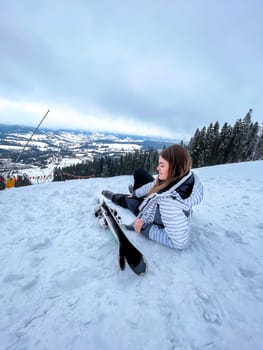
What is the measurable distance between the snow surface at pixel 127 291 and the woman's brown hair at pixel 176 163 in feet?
4.27

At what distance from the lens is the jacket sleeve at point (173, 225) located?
8.67ft

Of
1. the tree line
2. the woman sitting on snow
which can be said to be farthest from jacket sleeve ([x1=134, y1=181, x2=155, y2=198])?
the tree line

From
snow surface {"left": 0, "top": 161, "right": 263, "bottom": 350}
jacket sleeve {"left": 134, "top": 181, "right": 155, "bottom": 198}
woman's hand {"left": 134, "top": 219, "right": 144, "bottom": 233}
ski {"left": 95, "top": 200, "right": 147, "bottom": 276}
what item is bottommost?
snow surface {"left": 0, "top": 161, "right": 263, "bottom": 350}

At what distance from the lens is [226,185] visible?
7.48m

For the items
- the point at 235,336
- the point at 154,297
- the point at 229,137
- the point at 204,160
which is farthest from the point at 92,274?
the point at 229,137

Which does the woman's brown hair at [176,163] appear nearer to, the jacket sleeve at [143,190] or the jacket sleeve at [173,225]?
the jacket sleeve at [173,225]

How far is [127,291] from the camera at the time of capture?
2.23 metres

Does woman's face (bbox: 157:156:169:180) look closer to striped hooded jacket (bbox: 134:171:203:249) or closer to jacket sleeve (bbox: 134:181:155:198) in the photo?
striped hooded jacket (bbox: 134:171:203:249)

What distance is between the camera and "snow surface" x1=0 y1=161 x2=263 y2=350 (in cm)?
175

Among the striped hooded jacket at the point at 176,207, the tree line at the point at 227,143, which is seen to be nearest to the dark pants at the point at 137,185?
the striped hooded jacket at the point at 176,207

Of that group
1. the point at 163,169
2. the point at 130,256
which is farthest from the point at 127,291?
the point at 163,169

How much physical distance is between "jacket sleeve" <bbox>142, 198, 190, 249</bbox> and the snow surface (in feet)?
0.66

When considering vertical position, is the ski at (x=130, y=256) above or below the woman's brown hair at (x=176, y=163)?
below

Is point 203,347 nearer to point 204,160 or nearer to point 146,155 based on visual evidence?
point 204,160
